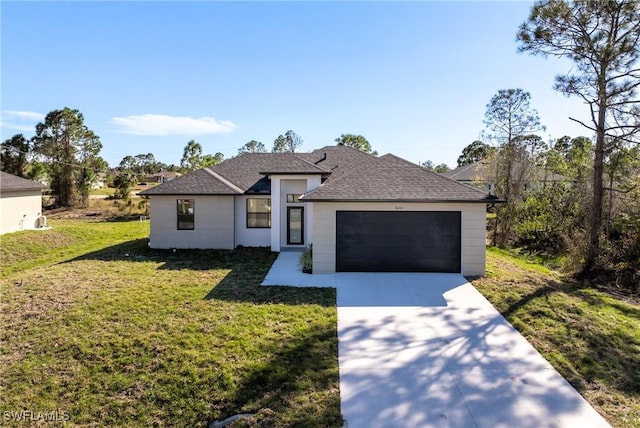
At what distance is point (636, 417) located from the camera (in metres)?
4.90

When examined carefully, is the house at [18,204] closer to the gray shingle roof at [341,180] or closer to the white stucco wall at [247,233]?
the gray shingle roof at [341,180]

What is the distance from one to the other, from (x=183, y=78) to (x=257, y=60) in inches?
156

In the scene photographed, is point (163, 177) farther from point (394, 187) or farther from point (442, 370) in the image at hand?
point (442, 370)

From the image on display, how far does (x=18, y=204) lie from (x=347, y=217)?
1823 centimetres

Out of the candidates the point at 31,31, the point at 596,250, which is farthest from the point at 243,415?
the point at 31,31

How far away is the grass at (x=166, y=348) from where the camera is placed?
5.10 meters

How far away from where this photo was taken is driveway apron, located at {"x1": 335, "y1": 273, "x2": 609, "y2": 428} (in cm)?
485

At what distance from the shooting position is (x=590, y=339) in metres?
7.19

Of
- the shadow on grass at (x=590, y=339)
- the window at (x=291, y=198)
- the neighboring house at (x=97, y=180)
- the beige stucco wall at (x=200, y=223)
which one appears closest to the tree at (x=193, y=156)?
the neighboring house at (x=97, y=180)

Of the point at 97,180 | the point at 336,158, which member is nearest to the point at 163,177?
the point at 97,180

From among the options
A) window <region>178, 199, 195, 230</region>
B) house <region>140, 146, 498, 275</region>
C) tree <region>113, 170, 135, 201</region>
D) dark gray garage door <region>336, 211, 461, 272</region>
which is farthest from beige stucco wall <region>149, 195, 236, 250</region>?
tree <region>113, 170, 135, 201</region>

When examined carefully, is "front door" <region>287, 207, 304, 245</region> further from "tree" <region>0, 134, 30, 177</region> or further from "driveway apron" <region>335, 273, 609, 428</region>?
"tree" <region>0, 134, 30, 177</region>

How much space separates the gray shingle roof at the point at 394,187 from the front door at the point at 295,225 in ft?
11.1

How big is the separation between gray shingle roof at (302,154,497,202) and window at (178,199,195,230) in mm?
6658
